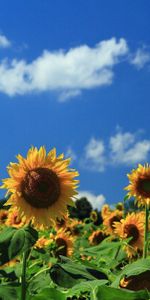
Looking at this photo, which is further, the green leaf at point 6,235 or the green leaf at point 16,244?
the green leaf at point 6,235

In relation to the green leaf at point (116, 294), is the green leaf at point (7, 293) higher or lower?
higher

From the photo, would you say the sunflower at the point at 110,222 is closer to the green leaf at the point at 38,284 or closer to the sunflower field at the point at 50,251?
A: the sunflower field at the point at 50,251

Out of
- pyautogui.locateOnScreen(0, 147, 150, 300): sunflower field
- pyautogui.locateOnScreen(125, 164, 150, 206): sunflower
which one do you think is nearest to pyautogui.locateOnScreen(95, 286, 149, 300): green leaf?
pyautogui.locateOnScreen(0, 147, 150, 300): sunflower field

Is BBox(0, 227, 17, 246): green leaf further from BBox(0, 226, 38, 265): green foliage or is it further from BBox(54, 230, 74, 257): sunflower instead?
BBox(54, 230, 74, 257): sunflower

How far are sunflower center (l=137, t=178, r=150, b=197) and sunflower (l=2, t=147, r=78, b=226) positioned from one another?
9.33ft

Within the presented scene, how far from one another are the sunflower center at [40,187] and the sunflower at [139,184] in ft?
9.23

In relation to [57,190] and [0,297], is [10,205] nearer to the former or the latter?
[57,190]

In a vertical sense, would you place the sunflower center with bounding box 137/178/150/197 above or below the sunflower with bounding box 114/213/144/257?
above

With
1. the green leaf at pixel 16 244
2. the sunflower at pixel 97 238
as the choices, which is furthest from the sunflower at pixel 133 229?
the green leaf at pixel 16 244

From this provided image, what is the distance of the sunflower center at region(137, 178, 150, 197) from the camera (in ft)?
23.7

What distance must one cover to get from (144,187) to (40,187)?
3.14 meters

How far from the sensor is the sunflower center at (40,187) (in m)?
4.30

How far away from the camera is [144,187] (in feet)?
23.9

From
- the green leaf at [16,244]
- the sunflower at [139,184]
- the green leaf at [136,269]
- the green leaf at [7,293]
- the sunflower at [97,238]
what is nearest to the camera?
the green leaf at [136,269]
